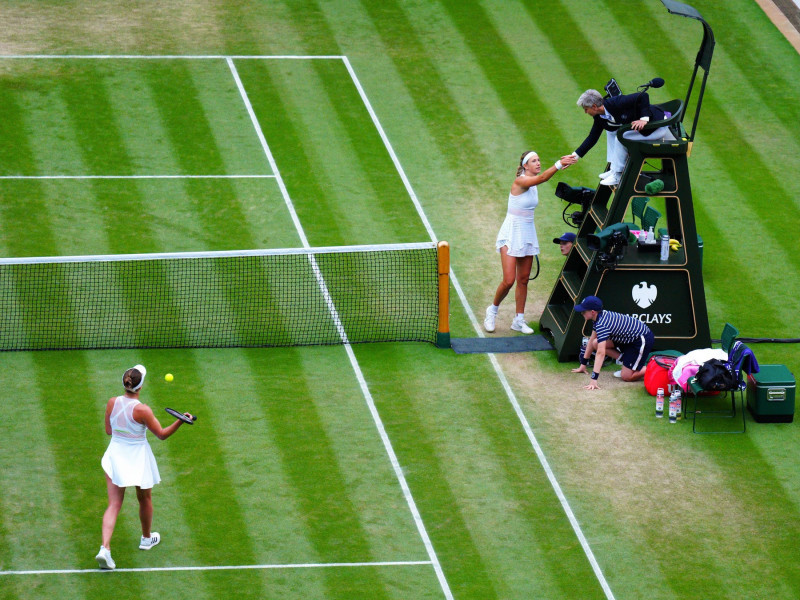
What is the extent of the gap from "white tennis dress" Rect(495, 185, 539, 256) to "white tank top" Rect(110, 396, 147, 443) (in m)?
5.99

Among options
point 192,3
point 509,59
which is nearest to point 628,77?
point 509,59

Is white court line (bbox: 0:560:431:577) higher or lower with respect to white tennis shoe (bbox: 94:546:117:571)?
lower

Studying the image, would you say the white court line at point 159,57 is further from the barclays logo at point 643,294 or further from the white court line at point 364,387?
the barclays logo at point 643,294

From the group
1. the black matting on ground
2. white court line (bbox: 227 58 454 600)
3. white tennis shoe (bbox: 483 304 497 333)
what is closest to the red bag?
the black matting on ground

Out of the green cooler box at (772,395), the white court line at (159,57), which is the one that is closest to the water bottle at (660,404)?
the green cooler box at (772,395)

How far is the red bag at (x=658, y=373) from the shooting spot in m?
16.1

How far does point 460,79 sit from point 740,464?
1128 cm

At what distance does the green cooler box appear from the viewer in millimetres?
15562

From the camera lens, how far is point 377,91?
79.0 feet

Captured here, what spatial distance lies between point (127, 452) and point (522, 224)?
625 centimetres

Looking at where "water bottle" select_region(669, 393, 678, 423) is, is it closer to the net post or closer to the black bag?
the black bag

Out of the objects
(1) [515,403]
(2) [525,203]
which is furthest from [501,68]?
(1) [515,403]

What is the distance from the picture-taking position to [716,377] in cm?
1528

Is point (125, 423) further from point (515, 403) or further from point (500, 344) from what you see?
point (500, 344)
